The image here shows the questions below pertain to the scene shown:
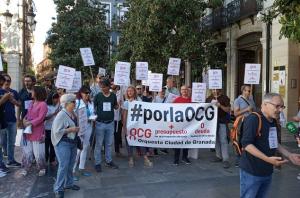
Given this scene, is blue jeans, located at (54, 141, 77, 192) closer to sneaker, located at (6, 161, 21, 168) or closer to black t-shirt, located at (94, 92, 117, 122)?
black t-shirt, located at (94, 92, 117, 122)

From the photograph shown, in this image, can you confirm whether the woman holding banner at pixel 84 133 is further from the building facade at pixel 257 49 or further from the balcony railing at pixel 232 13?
the balcony railing at pixel 232 13

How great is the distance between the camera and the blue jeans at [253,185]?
14.8ft

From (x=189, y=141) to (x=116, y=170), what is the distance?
1.75 metres

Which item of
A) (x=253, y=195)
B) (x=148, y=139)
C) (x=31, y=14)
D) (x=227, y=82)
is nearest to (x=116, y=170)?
(x=148, y=139)

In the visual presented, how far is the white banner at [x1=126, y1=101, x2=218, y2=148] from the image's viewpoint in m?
9.34

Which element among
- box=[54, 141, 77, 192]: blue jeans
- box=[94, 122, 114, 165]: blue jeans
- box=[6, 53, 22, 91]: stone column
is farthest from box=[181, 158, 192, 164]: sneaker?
box=[6, 53, 22, 91]: stone column

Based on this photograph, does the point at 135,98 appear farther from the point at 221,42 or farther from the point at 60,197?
the point at 221,42

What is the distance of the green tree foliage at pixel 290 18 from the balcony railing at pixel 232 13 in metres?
10.1

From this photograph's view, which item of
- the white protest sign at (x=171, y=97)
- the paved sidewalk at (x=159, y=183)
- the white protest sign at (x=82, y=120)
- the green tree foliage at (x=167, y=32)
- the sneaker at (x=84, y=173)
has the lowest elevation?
the paved sidewalk at (x=159, y=183)

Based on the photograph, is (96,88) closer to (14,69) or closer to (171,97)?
(171,97)

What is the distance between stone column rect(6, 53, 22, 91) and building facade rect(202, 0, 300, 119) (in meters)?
11.6

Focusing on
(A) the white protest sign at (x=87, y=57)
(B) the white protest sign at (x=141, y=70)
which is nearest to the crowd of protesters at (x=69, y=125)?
(B) the white protest sign at (x=141, y=70)

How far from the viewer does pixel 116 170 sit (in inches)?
340

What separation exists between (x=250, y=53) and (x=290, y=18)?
14.3 meters
